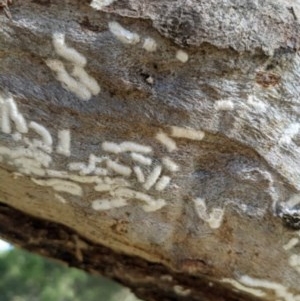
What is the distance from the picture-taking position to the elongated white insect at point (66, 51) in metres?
1.06

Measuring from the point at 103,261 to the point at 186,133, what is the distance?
34 cm

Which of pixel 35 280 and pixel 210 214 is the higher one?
pixel 210 214

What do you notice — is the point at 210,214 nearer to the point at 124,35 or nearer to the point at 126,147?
the point at 126,147

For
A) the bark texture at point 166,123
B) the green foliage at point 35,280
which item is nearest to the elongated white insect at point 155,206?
the bark texture at point 166,123

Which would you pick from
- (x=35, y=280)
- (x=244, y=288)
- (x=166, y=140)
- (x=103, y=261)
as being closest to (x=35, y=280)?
(x=35, y=280)

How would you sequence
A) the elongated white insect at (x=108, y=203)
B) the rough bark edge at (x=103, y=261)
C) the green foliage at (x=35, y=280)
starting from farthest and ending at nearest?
1. the green foliage at (x=35, y=280)
2. the rough bark edge at (x=103, y=261)
3. the elongated white insect at (x=108, y=203)

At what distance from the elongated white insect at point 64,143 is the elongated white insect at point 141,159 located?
0.26 feet

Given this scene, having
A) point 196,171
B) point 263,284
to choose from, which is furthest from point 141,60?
point 263,284

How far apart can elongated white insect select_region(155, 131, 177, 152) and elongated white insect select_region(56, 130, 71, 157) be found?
11 cm

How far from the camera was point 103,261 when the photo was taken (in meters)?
1.37

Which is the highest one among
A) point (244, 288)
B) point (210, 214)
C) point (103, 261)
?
point (210, 214)

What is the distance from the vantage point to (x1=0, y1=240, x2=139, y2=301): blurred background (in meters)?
3.16

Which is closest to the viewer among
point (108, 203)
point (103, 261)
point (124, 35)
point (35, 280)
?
point (124, 35)

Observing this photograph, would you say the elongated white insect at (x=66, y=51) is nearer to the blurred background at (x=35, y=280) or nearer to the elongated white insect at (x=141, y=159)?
the elongated white insect at (x=141, y=159)
